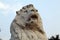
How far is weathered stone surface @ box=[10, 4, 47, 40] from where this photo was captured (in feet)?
34.3

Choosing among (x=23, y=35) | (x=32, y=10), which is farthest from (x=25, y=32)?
(x=32, y=10)

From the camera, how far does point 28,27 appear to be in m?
10.6

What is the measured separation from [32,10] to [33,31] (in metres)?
0.88

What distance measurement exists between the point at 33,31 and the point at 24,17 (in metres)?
0.69

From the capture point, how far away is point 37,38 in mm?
10430

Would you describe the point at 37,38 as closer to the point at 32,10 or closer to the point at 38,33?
the point at 38,33

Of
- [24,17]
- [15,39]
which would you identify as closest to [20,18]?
[24,17]

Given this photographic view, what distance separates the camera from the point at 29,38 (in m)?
10.4

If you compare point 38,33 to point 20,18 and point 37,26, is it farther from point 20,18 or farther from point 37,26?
point 20,18

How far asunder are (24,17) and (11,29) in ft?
2.44

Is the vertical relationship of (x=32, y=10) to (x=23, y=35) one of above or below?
above

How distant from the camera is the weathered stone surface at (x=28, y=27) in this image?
34.3ft

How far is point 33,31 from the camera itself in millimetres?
10625

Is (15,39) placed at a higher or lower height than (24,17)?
lower
